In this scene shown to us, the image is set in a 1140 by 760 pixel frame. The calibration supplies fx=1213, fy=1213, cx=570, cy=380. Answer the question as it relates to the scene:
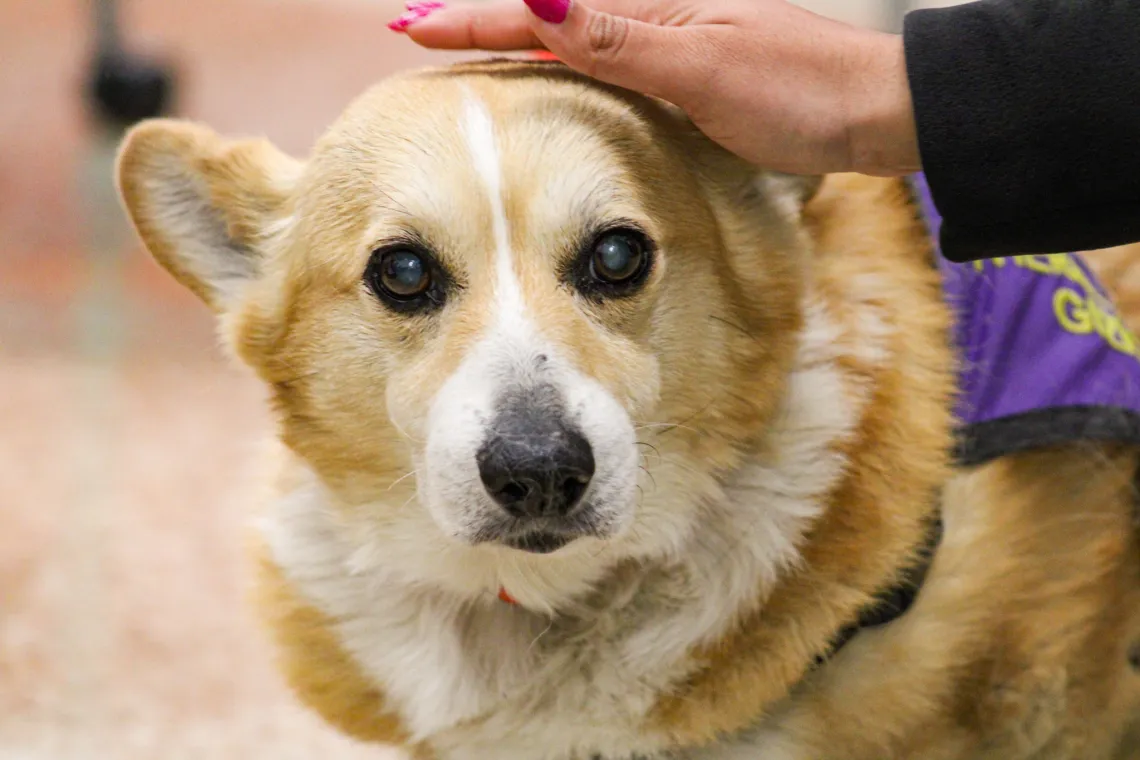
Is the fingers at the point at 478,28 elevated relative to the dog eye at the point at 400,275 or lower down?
elevated

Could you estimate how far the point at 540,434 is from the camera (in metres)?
1.24

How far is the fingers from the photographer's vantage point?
154cm

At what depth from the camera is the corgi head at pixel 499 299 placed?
1.31m

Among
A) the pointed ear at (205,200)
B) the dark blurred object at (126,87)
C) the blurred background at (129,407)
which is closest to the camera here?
the pointed ear at (205,200)

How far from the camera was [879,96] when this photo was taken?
1.35m

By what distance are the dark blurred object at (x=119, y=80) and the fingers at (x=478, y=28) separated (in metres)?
2.37

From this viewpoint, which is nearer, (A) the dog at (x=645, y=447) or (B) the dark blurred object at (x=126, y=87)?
(A) the dog at (x=645, y=447)

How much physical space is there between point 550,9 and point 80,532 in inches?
74.5

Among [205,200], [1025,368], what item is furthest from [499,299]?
[1025,368]

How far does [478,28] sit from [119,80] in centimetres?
247

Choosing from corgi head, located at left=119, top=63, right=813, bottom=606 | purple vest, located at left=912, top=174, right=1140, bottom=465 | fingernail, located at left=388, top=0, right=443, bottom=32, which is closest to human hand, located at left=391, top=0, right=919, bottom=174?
corgi head, located at left=119, top=63, right=813, bottom=606

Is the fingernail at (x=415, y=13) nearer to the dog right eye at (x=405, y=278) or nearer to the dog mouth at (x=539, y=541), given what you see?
the dog right eye at (x=405, y=278)

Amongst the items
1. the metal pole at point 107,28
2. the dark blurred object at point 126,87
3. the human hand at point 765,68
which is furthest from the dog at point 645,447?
the metal pole at point 107,28

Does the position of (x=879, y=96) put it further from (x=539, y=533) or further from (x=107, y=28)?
(x=107, y=28)
